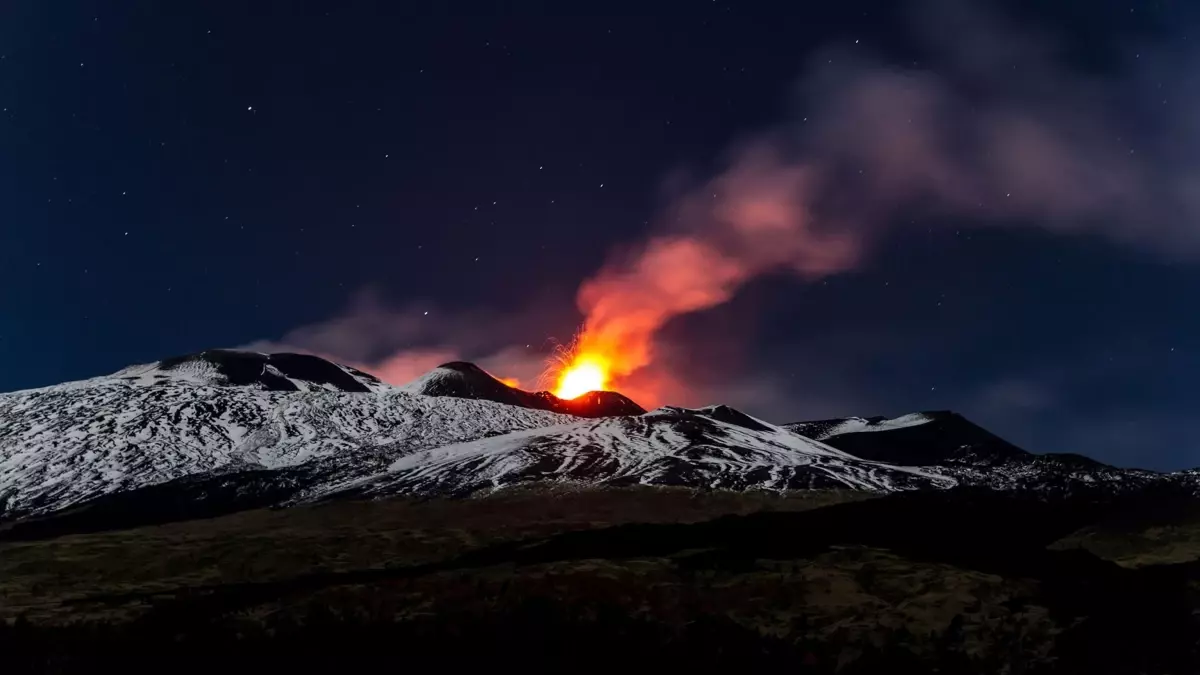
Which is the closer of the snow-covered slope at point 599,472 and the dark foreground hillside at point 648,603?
the dark foreground hillside at point 648,603

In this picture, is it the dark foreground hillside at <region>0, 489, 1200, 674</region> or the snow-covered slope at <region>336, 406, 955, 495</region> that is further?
the snow-covered slope at <region>336, 406, 955, 495</region>

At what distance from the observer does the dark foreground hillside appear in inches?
1358

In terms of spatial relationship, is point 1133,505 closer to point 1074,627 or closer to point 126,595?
point 1074,627

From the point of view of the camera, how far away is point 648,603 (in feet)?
136

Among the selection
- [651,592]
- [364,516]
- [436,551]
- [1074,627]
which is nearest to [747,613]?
[651,592]

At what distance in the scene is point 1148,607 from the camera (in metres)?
40.1

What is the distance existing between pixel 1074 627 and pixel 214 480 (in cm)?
17866

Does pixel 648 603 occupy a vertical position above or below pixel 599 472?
below

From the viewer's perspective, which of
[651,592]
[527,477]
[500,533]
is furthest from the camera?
[527,477]

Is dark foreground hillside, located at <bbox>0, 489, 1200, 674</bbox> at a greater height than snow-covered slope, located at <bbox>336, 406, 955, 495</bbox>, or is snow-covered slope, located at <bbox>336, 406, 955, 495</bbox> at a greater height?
snow-covered slope, located at <bbox>336, 406, 955, 495</bbox>

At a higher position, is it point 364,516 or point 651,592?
point 364,516

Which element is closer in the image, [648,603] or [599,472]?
[648,603]

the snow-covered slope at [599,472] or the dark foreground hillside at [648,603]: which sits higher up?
the snow-covered slope at [599,472]

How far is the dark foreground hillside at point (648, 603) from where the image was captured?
34.5m
